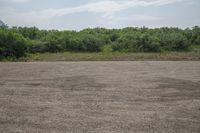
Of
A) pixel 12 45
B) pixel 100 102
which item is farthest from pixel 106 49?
pixel 100 102

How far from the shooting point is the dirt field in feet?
24.7

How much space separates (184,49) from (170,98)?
861 inches

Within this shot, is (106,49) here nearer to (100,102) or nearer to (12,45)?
(12,45)

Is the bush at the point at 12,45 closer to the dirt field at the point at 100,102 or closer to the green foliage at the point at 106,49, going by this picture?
the green foliage at the point at 106,49

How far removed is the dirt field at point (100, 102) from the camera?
752cm

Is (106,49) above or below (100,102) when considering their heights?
above

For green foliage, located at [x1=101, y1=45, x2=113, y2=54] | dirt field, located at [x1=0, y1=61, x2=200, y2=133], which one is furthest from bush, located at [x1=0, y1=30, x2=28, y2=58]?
dirt field, located at [x1=0, y1=61, x2=200, y2=133]

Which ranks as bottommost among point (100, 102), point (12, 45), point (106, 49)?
point (100, 102)

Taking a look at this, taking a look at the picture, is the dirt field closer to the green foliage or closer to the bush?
the bush

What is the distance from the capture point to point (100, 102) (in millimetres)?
9820

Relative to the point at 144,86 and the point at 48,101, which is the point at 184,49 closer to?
the point at 144,86

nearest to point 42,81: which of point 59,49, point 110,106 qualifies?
point 110,106

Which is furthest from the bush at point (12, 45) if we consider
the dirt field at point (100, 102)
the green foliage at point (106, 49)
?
the dirt field at point (100, 102)

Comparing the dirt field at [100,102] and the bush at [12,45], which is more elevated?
the bush at [12,45]
